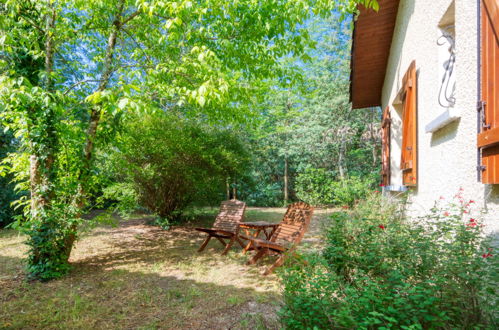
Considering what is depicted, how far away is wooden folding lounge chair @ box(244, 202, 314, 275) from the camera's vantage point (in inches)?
184

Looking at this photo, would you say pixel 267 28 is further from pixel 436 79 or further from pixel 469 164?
pixel 469 164

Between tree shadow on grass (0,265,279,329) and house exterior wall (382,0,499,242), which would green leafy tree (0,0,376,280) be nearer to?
tree shadow on grass (0,265,279,329)

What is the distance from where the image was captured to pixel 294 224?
5270 millimetres

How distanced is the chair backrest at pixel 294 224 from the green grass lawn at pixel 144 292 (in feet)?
1.94

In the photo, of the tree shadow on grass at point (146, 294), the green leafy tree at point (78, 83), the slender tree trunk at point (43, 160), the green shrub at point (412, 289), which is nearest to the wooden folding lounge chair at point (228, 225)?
the tree shadow on grass at point (146, 294)

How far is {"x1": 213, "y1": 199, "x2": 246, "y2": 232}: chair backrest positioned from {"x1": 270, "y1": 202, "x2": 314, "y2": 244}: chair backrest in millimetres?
1168

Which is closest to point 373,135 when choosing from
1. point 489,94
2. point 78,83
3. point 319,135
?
point 319,135

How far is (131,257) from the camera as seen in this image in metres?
5.80

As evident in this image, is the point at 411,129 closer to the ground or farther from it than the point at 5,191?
farther from it

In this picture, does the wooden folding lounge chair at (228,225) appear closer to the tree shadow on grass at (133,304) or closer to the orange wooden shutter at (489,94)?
the tree shadow on grass at (133,304)

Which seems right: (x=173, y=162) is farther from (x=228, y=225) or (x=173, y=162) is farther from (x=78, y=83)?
(x=78, y=83)

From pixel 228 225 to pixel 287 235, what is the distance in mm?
1689

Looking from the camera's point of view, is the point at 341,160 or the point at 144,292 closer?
the point at 144,292

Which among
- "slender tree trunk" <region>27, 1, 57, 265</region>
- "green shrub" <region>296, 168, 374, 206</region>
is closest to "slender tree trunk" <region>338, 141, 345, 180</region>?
"green shrub" <region>296, 168, 374, 206</region>
